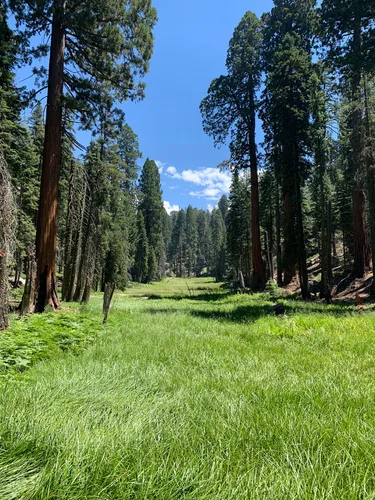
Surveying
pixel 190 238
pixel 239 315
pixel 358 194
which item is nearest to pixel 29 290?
pixel 239 315

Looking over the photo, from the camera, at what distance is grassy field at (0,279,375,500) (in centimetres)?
141

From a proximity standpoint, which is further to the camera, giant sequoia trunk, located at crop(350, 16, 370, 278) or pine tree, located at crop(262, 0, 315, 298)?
pine tree, located at crop(262, 0, 315, 298)

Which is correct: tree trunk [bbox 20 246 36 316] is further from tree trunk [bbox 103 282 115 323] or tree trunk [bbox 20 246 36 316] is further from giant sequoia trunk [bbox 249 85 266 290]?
giant sequoia trunk [bbox 249 85 266 290]

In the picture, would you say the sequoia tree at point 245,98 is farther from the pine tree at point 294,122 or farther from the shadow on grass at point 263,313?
the shadow on grass at point 263,313

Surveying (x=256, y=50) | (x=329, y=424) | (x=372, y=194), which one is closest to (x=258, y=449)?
(x=329, y=424)

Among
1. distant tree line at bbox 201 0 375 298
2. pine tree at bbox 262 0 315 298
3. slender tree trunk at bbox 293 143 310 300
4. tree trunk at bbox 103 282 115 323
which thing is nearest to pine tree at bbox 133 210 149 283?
distant tree line at bbox 201 0 375 298

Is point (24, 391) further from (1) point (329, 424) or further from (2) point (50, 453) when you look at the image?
(1) point (329, 424)

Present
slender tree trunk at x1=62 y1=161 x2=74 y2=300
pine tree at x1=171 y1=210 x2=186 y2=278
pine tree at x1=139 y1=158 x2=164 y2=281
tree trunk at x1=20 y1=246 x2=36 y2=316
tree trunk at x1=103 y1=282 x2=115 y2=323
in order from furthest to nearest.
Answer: pine tree at x1=171 y1=210 x2=186 y2=278
pine tree at x1=139 y1=158 x2=164 y2=281
slender tree trunk at x1=62 y1=161 x2=74 y2=300
tree trunk at x1=103 y1=282 x2=115 y2=323
tree trunk at x1=20 y1=246 x2=36 y2=316

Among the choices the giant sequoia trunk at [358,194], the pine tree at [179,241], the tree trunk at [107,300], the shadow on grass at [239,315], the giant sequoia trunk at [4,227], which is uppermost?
the pine tree at [179,241]

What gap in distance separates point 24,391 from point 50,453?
122 cm

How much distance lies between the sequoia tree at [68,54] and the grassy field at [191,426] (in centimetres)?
477

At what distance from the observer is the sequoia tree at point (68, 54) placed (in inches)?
315

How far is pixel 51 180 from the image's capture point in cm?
817

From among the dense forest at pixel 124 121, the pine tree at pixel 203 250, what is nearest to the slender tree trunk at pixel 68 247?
the dense forest at pixel 124 121
